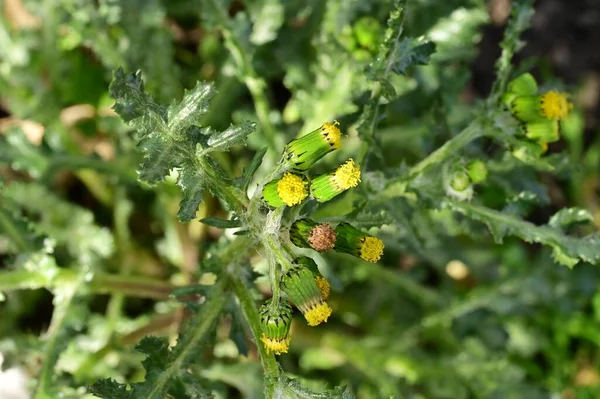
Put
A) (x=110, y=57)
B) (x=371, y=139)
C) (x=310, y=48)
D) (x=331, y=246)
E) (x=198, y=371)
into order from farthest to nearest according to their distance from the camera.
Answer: (x=310, y=48)
(x=110, y=57)
(x=198, y=371)
(x=371, y=139)
(x=331, y=246)

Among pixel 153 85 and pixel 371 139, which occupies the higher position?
pixel 153 85

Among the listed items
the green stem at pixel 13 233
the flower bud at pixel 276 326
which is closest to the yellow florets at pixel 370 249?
the flower bud at pixel 276 326

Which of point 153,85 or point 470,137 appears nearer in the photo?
point 470,137

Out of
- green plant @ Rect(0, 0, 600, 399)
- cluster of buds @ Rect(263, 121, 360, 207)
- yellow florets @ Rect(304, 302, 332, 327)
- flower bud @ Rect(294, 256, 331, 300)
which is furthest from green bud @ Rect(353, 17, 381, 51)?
yellow florets @ Rect(304, 302, 332, 327)

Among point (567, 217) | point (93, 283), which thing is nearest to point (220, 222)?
point (93, 283)

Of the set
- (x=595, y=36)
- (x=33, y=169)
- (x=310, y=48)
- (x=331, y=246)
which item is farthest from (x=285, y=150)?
(x=595, y=36)

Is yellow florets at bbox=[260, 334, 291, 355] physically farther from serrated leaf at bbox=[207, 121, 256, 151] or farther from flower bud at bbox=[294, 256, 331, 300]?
serrated leaf at bbox=[207, 121, 256, 151]

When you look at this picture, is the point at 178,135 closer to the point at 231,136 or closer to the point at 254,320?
the point at 231,136

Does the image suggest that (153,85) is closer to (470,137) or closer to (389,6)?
(389,6)
